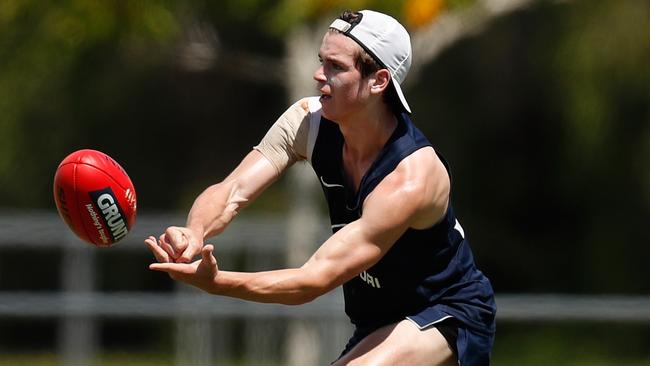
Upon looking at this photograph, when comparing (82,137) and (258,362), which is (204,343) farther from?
(82,137)

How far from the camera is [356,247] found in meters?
5.22

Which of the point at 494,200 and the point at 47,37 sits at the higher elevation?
the point at 47,37

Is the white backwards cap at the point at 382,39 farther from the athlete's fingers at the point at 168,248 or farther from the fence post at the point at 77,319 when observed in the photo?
the fence post at the point at 77,319

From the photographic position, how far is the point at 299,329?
12.1 m

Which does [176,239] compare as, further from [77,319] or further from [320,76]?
[77,319]

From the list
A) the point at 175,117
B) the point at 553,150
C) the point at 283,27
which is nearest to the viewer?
the point at 283,27

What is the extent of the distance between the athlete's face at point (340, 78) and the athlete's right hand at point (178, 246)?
775 millimetres

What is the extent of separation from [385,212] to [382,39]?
71 cm

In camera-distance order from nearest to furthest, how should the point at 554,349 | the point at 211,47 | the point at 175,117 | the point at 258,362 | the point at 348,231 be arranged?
1. the point at 348,231
2. the point at 211,47
3. the point at 258,362
4. the point at 554,349
5. the point at 175,117

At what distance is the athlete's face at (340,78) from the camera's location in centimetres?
550

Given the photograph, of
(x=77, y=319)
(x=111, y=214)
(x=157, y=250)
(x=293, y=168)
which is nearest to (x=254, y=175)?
(x=111, y=214)

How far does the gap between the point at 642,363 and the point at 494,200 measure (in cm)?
506

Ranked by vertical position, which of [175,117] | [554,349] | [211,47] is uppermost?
[211,47]

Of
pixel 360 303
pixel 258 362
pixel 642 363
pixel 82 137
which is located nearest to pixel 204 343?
pixel 258 362
